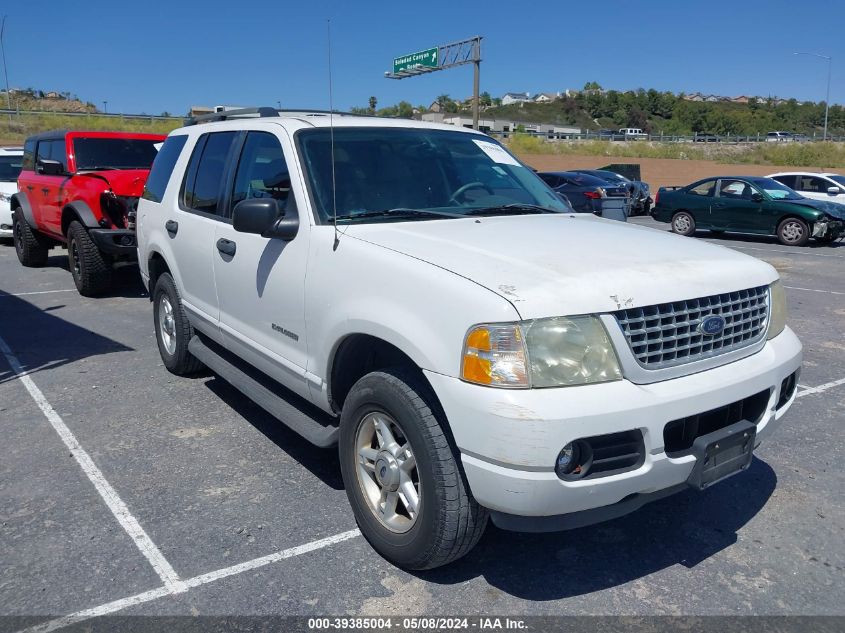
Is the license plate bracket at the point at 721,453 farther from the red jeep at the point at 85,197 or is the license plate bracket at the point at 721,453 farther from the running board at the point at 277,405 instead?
the red jeep at the point at 85,197

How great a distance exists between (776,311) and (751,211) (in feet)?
47.1

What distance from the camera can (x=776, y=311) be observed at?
346 centimetres

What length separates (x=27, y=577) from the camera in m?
3.12

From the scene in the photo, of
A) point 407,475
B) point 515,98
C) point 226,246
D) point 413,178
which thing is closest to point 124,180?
point 226,246

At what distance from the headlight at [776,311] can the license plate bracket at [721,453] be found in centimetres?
59

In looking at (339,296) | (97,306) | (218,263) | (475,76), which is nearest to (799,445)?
(339,296)

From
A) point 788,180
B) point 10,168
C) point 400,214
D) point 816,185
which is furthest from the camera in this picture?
point 788,180

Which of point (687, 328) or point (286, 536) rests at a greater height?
point (687, 328)

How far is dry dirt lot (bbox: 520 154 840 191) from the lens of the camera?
39.3 metres

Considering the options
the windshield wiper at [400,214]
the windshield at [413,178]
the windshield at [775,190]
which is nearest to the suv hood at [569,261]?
the windshield wiper at [400,214]

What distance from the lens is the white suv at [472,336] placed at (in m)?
2.62

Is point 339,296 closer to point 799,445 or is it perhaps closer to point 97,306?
point 799,445

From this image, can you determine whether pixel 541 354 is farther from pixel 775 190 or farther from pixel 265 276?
pixel 775 190

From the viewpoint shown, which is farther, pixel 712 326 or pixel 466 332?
pixel 712 326
